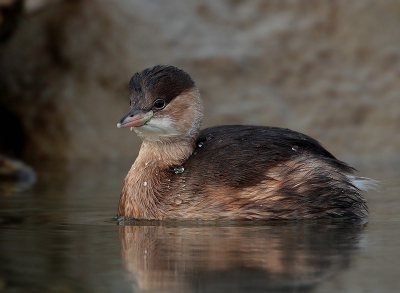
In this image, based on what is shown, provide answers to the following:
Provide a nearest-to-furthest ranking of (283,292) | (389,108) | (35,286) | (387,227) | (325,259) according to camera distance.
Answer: (283,292)
(35,286)
(325,259)
(387,227)
(389,108)

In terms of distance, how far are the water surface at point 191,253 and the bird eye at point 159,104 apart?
0.93 m

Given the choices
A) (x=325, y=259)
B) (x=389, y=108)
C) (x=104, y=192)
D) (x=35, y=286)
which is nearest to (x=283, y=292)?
(x=325, y=259)

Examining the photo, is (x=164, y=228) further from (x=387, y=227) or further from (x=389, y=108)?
(x=389, y=108)

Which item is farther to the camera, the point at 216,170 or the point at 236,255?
the point at 216,170

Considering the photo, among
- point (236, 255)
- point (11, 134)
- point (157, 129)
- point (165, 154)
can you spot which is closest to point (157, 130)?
point (157, 129)

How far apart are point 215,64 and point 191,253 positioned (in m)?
6.56

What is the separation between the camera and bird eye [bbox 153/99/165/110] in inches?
239

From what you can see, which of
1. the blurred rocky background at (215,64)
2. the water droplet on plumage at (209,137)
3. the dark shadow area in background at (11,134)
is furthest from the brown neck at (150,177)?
the dark shadow area in background at (11,134)

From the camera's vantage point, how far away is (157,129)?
614cm

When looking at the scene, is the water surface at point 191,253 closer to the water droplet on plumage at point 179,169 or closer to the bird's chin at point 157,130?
the water droplet on plumage at point 179,169

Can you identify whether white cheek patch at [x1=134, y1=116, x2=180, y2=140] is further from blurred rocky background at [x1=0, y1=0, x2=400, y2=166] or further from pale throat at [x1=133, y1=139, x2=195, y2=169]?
blurred rocky background at [x1=0, y1=0, x2=400, y2=166]

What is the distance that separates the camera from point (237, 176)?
18.6 feet

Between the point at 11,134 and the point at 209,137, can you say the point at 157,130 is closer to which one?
the point at 209,137

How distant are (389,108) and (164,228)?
6.01 meters
